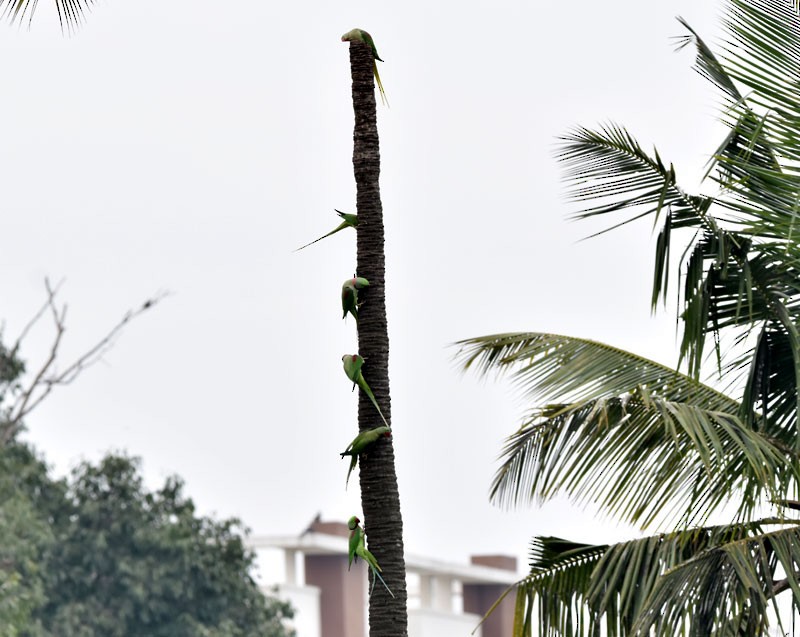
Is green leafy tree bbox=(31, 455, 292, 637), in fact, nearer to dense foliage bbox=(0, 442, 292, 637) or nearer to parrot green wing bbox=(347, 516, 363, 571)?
dense foliage bbox=(0, 442, 292, 637)

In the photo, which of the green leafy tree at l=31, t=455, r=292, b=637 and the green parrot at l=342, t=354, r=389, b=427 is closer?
the green parrot at l=342, t=354, r=389, b=427

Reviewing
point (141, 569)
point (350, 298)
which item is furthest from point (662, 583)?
point (141, 569)

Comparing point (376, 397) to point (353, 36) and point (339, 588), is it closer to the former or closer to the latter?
point (353, 36)

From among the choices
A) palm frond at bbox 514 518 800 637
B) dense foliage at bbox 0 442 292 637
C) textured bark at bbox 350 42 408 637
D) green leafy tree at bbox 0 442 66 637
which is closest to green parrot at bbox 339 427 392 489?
textured bark at bbox 350 42 408 637

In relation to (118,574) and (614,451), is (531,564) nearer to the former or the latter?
(614,451)

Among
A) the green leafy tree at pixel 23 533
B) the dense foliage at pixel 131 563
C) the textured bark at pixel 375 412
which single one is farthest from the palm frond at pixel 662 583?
the dense foliage at pixel 131 563

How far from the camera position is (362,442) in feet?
24.0

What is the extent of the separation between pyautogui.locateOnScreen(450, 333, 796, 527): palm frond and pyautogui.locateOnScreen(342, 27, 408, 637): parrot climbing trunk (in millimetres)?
1661

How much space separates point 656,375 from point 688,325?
164 cm

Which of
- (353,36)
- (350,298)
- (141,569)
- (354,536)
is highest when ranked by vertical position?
(141,569)

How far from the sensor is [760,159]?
27.2 ft

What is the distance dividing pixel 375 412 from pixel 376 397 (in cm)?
8

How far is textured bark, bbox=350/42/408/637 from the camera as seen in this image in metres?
7.33

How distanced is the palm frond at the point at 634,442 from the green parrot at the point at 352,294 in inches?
72.8
